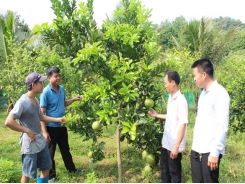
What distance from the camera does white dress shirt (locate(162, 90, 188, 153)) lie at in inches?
120

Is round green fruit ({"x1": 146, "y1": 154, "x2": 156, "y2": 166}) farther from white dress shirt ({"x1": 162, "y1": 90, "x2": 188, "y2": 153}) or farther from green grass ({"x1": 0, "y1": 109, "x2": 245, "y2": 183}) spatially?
white dress shirt ({"x1": 162, "y1": 90, "x2": 188, "y2": 153})

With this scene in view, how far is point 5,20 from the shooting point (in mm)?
11797

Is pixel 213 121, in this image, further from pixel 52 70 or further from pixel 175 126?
pixel 52 70

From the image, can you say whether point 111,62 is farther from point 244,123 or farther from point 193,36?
point 193,36

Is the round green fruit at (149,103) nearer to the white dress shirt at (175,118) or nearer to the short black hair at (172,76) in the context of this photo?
the white dress shirt at (175,118)

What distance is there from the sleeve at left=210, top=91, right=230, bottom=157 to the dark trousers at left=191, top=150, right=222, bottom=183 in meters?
0.20

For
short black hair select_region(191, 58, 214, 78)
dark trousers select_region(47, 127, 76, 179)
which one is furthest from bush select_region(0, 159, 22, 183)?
short black hair select_region(191, 58, 214, 78)

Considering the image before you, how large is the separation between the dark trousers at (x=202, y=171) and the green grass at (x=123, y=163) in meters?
1.18

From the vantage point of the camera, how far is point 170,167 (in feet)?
10.7

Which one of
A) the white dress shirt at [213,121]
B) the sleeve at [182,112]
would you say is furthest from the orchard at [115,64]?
the white dress shirt at [213,121]

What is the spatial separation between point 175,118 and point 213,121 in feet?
2.02

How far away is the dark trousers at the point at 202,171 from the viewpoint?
261cm

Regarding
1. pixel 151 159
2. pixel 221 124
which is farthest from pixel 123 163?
pixel 221 124

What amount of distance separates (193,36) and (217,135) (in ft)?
35.5
